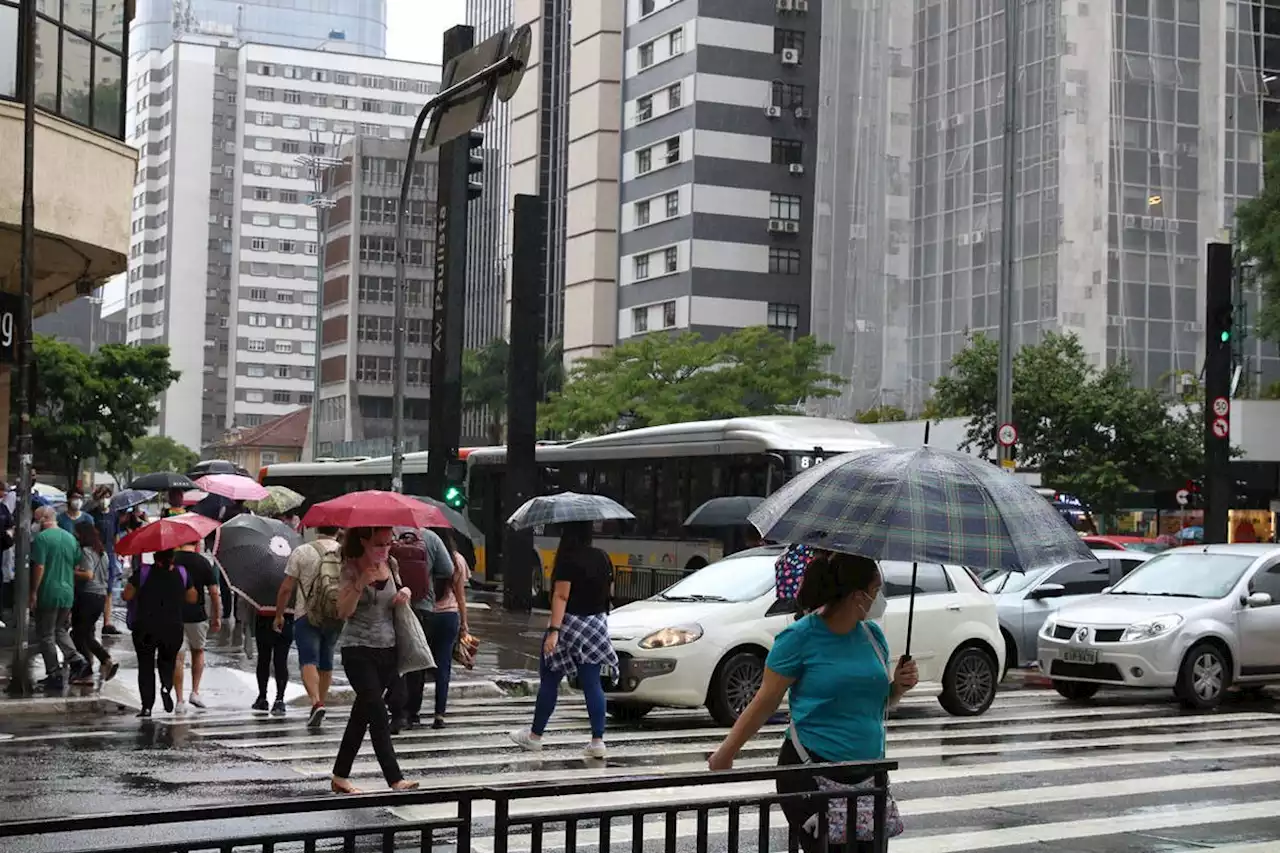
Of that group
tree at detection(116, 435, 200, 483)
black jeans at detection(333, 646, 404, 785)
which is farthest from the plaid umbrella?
tree at detection(116, 435, 200, 483)

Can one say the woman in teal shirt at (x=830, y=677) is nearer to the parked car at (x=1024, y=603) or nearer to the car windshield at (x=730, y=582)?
the car windshield at (x=730, y=582)

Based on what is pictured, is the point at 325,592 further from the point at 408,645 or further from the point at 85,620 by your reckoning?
the point at 85,620

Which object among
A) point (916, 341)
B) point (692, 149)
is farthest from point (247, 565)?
point (692, 149)

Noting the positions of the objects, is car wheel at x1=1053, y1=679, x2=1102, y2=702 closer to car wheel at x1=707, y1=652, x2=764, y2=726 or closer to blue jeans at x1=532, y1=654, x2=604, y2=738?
car wheel at x1=707, y1=652, x2=764, y2=726

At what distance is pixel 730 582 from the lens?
Result: 16.6m

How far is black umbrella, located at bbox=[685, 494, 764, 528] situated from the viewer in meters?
25.2

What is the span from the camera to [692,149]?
267ft

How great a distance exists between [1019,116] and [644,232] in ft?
100

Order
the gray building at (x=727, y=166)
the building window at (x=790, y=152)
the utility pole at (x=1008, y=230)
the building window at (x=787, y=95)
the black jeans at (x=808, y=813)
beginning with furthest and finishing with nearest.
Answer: the building window at (x=790, y=152)
the building window at (x=787, y=95)
the gray building at (x=727, y=166)
the utility pole at (x=1008, y=230)
the black jeans at (x=808, y=813)

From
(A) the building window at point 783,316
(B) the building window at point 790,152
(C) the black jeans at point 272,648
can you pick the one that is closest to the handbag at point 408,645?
(C) the black jeans at point 272,648

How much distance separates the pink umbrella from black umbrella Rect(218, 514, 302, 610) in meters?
4.58

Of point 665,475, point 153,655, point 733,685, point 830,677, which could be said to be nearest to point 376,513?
point 733,685

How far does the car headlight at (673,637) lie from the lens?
1556 cm

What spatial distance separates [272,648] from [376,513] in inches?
212
